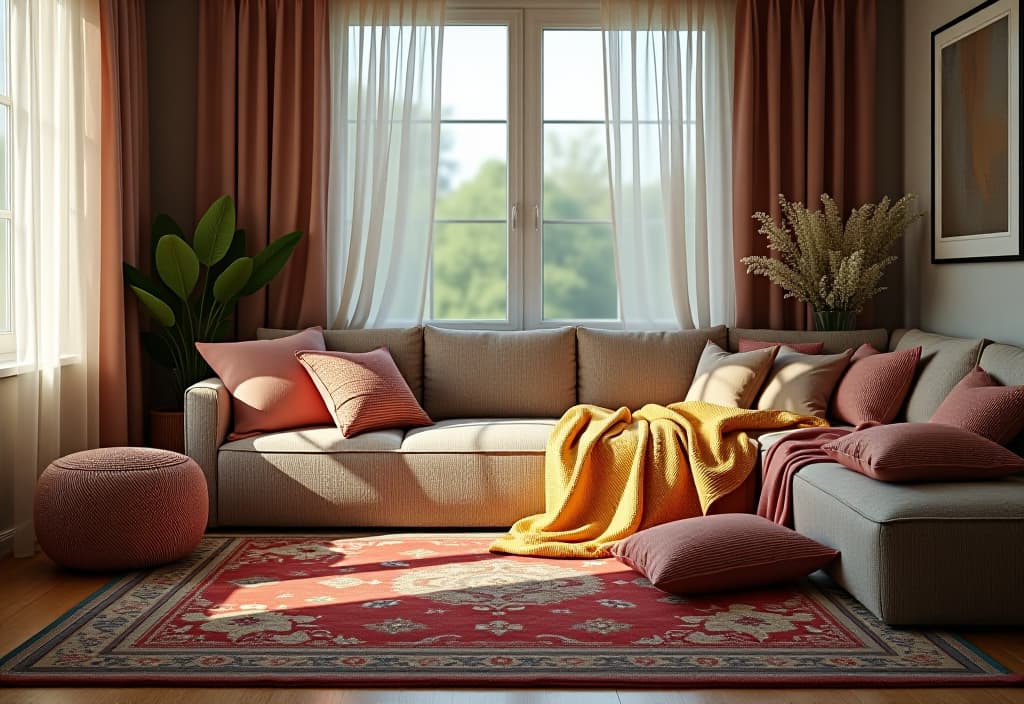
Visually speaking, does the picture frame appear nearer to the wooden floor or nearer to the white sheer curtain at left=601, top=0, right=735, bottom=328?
the white sheer curtain at left=601, top=0, right=735, bottom=328

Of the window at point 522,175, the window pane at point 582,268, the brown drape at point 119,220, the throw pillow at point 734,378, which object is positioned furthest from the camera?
the window pane at point 582,268

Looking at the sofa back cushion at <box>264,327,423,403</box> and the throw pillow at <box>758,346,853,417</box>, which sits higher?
the sofa back cushion at <box>264,327,423,403</box>

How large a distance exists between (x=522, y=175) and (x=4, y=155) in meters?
2.49

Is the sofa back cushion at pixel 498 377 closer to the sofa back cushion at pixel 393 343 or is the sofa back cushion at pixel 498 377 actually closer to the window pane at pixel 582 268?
the sofa back cushion at pixel 393 343

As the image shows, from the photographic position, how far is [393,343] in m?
5.20

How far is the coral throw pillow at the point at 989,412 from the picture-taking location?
3.66m

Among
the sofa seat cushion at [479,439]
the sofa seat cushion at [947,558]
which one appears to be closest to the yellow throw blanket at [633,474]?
the sofa seat cushion at [479,439]

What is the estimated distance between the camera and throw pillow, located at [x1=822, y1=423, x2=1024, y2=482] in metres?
3.39

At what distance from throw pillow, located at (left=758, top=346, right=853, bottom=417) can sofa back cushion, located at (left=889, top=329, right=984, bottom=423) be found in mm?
323

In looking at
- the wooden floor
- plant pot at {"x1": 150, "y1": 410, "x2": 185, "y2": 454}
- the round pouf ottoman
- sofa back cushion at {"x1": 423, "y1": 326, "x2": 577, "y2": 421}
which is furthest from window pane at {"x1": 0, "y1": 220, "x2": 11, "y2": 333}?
the wooden floor

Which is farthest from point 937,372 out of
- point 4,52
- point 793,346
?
point 4,52

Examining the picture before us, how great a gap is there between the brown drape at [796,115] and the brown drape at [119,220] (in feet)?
9.80

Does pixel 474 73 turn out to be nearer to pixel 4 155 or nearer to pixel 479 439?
pixel 479 439

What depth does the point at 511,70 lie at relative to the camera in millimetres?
5594
